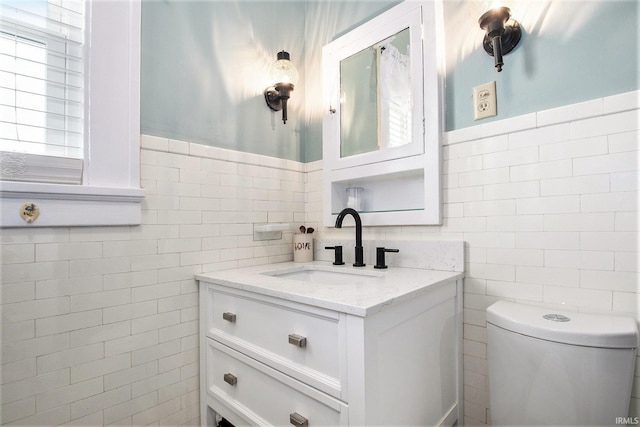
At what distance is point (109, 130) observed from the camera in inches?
43.0

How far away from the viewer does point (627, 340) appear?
751mm

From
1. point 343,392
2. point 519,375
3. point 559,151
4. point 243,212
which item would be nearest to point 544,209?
point 559,151

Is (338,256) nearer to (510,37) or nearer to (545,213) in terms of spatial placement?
(545,213)

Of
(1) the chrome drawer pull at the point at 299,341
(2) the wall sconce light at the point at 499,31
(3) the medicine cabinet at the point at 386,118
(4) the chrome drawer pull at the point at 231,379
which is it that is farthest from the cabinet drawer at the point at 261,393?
(2) the wall sconce light at the point at 499,31

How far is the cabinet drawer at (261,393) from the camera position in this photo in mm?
845

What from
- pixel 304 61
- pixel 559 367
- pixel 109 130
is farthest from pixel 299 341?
pixel 304 61

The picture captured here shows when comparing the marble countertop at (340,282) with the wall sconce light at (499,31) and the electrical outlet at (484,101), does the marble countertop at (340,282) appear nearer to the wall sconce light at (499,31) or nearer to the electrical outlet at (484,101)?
the electrical outlet at (484,101)

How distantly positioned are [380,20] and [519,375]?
1.50 m

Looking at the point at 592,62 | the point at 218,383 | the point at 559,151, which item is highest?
the point at 592,62

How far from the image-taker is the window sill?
0.90 metres

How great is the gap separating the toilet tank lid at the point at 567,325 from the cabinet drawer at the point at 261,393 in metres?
0.54

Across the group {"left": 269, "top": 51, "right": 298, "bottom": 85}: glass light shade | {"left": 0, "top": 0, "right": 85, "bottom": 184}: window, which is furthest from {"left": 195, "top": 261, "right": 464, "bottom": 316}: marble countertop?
{"left": 269, "top": 51, "right": 298, "bottom": 85}: glass light shade

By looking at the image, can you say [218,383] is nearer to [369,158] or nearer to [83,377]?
[83,377]

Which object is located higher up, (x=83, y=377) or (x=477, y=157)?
(x=477, y=157)
